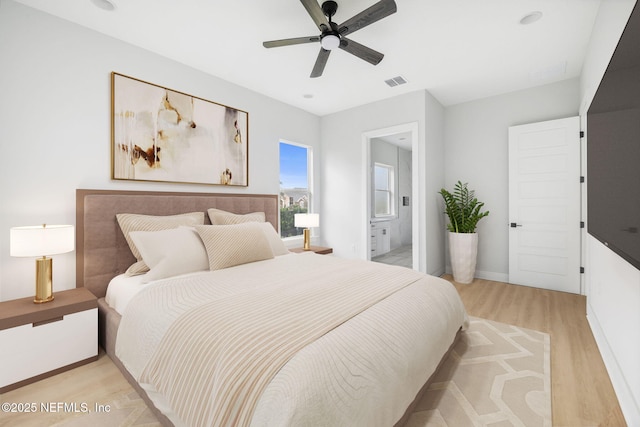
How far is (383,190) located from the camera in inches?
251

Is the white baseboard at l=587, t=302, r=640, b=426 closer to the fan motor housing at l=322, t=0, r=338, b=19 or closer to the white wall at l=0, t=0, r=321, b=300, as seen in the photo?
the fan motor housing at l=322, t=0, r=338, b=19

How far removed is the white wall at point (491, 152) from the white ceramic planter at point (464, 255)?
38 cm

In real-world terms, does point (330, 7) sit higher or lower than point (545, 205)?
higher

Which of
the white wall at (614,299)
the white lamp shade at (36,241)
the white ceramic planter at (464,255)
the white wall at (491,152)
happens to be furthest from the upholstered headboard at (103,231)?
the white wall at (491,152)

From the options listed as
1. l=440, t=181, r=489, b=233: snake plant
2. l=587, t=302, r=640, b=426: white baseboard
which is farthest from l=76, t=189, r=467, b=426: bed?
l=440, t=181, r=489, b=233: snake plant

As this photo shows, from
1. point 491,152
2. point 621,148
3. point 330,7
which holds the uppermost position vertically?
point 330,7

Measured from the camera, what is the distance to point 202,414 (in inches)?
40.8

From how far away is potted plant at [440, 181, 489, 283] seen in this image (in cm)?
388

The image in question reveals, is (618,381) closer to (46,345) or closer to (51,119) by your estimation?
(46,345)

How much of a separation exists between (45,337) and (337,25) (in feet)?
9.75

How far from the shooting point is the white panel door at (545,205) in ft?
11.1

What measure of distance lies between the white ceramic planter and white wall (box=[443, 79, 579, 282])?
383 mm

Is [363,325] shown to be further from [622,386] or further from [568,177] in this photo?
[568,177]

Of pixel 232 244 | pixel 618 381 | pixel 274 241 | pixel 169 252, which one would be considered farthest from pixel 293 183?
pixel 618 381
